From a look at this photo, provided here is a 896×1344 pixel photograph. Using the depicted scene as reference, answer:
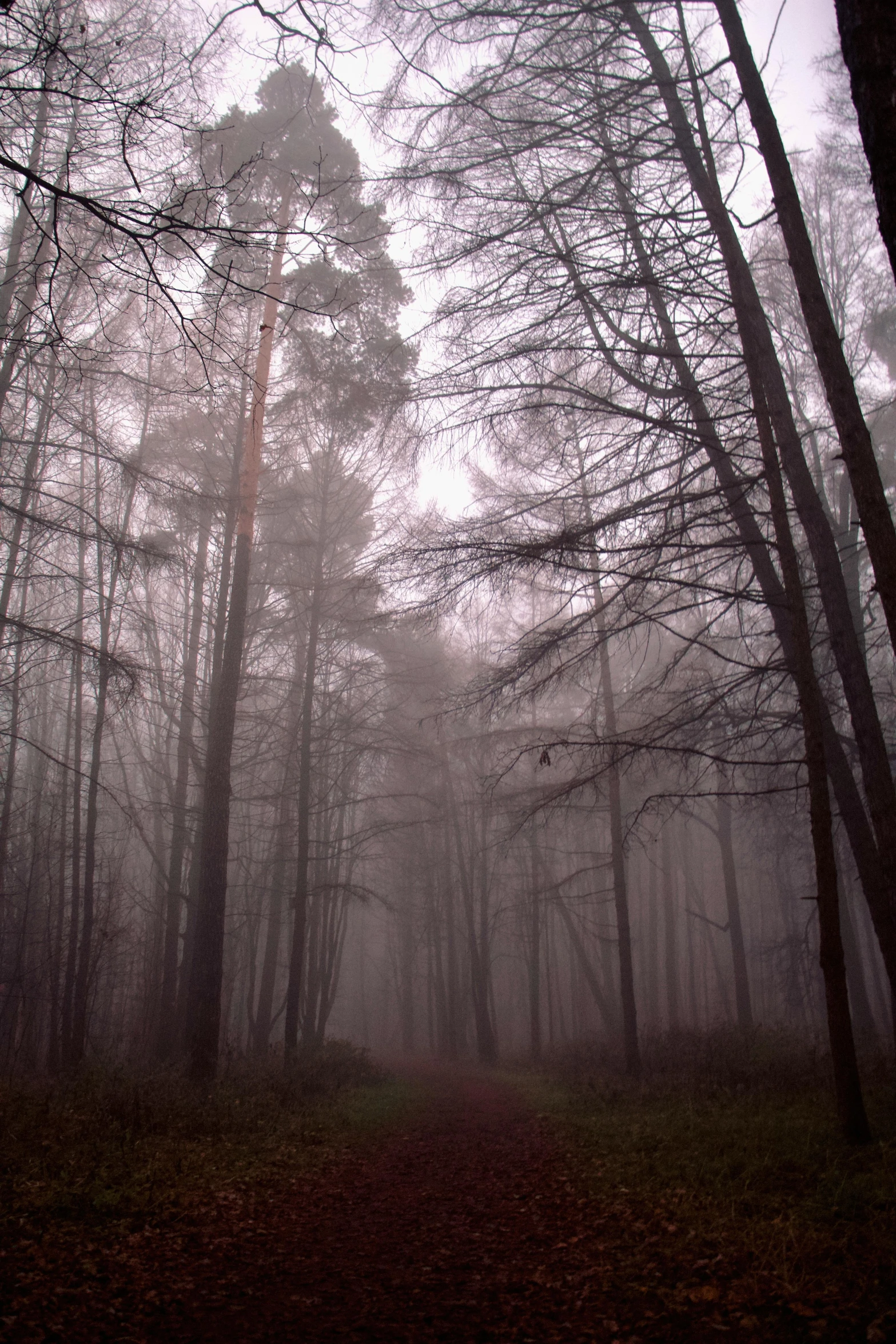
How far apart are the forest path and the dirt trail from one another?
0.04ft

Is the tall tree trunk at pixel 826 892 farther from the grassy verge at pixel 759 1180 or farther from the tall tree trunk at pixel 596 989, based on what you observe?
the tall tree trunk at pixel 596 989

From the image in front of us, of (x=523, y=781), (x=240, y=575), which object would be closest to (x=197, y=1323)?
(x=240, y=575)

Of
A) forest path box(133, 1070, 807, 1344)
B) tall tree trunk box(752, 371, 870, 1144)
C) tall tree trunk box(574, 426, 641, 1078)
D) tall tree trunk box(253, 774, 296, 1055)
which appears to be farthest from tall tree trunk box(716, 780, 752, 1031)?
forest path box(133, 1070, 807, 1344)

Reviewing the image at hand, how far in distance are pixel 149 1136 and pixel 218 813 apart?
466 centimetres

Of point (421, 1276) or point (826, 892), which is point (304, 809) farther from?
point (421, 1276)

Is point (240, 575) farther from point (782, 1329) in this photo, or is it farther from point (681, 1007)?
point (681, 1007)

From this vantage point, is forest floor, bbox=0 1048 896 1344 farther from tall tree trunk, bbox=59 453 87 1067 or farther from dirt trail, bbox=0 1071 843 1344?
tall tree trunk, bbox=59 453 87 1067

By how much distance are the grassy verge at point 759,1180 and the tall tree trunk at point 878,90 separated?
4.67 m

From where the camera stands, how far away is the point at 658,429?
7.68 metres

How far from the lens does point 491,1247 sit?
452cm

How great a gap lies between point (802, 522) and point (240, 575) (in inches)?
314

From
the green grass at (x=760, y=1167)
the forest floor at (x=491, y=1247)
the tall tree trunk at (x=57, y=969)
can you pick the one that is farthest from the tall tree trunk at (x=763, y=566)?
the tall tree trunk at (x=57, y=969)

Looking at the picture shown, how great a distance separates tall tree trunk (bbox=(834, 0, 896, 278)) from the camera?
2828 mm

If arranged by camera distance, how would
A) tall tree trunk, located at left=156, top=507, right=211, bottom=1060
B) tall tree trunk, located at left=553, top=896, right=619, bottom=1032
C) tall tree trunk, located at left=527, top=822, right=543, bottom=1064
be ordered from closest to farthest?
1. tall tree trunk, located at left=156, top=507, right=211, bottom=1060
2. tall tree trunk, located at left=527, top=822, right=543, bottom=1064
3. tall tree trunk, located at left=553, top=896, right=619, bottom=1032
